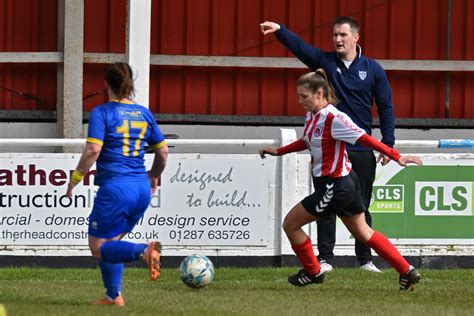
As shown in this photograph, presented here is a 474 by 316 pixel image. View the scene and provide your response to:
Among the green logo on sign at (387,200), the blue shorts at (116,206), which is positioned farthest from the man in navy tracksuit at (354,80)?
the blue shorts at (116,206)

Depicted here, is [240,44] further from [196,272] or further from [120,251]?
[120,251]

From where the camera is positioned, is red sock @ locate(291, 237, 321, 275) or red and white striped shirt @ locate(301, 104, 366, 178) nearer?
red and white striped shirt @ locate(301, 104, 366, 178)

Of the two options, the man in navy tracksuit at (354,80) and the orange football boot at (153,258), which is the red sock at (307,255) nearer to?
the man in navy tracksuit at (354,80)

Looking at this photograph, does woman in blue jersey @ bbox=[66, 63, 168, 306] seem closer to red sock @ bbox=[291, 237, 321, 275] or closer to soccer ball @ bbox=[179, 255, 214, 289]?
soccer ball @ bbox=[179, 255, 214, 289]

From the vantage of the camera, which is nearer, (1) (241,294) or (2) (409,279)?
(1) (241,294)

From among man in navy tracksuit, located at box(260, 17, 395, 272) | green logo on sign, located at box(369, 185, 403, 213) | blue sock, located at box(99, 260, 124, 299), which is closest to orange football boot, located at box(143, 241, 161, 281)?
blue sock, located at box(99, 260, 124, 299)

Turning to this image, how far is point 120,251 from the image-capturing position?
8.23m

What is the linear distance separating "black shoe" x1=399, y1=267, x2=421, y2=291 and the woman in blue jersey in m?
2.32

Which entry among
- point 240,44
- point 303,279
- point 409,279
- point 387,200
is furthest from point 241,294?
point 240,44

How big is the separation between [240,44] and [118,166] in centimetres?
947

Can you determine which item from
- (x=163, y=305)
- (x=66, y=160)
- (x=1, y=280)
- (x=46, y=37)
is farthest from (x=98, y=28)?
(x=163, y=305)

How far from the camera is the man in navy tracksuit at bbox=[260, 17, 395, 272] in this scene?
1051 cm

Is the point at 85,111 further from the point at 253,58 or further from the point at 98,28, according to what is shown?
the point at 253,58

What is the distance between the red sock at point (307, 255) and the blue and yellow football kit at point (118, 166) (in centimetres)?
175
